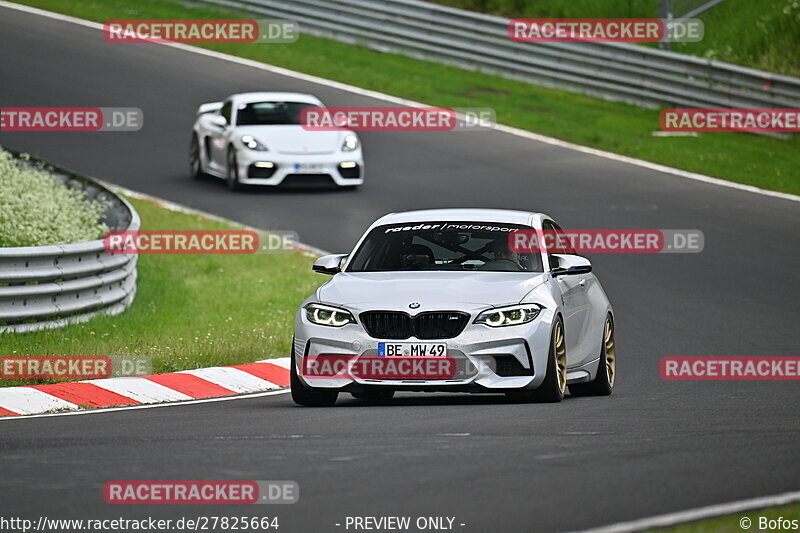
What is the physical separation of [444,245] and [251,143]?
39.7 ft

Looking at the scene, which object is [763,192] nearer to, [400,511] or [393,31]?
[393,31]

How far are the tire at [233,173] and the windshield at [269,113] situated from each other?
47cm

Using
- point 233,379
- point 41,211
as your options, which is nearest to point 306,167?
point 41,211

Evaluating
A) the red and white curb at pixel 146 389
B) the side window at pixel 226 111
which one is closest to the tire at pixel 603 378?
the red and white curb at pixel 146 389

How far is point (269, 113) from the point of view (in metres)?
24.8

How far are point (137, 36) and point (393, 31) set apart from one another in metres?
5.58

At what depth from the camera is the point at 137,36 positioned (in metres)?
34.8

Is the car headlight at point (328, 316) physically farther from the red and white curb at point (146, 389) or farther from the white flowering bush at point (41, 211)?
the white flowering bush at point (41, 211)

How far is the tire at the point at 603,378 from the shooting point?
1227 centimetres

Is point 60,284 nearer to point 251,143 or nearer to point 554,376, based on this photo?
point 554,376

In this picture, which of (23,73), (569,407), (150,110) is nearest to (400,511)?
(569,407)

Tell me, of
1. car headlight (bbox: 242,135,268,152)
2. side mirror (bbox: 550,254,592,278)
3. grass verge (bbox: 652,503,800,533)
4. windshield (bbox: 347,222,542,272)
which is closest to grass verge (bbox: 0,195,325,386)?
car headlight (bbox: 242,135,268,152)

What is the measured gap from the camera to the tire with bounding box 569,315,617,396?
12.3 m

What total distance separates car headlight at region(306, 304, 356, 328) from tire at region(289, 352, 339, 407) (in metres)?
0.34
